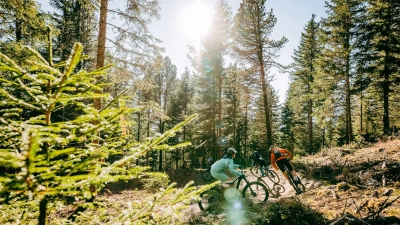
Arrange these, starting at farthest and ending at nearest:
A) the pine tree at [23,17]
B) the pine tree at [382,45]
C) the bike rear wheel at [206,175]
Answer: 1. the pine tree at [382,45]
2. the bike rear wheel at [206,175]
3. the pine tree at [23,17]

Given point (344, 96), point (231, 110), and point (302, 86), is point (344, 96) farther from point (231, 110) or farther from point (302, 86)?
point (231, 110)

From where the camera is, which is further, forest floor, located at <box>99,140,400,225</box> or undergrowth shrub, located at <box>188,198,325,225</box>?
undergrowth shrub, located at <box>188,198,325,225</box>

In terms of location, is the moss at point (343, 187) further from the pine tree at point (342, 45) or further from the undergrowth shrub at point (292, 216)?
the pine tree at point (342, 45)

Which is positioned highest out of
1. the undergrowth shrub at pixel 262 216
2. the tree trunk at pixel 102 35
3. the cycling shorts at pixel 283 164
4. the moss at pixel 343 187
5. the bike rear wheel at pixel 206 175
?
the tree trunk at pixel 102 35

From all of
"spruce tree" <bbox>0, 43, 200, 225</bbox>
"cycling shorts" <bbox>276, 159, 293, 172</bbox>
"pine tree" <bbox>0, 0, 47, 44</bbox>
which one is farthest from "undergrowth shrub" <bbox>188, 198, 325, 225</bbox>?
"pine tree" <bbox>0, 0, 47, 44</bbox>

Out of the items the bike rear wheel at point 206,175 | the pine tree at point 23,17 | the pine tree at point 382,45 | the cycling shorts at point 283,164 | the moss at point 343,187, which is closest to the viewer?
the moss at point 343,187

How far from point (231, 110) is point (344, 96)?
574 inches

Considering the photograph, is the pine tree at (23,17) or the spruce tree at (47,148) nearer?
the spruce tree at (47,148)

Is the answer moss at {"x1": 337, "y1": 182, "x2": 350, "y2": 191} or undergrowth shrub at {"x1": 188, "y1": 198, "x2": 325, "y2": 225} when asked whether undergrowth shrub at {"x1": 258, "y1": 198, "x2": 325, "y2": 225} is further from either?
moss at {"x1": 337, "y1": 182, "x2": 350, "y2": 191}

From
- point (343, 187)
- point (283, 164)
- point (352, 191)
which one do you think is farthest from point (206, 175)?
point (352, 191)

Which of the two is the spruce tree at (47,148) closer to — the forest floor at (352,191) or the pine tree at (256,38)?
the forest floor at (352,191)

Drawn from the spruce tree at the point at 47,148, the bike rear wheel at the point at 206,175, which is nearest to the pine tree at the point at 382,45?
the bike rear wheel at the point at 206,175

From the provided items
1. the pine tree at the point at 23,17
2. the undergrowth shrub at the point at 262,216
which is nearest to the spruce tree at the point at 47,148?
the undergrowth shrub at the point at 262,216

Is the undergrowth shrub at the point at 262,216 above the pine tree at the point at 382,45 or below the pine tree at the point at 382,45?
below
